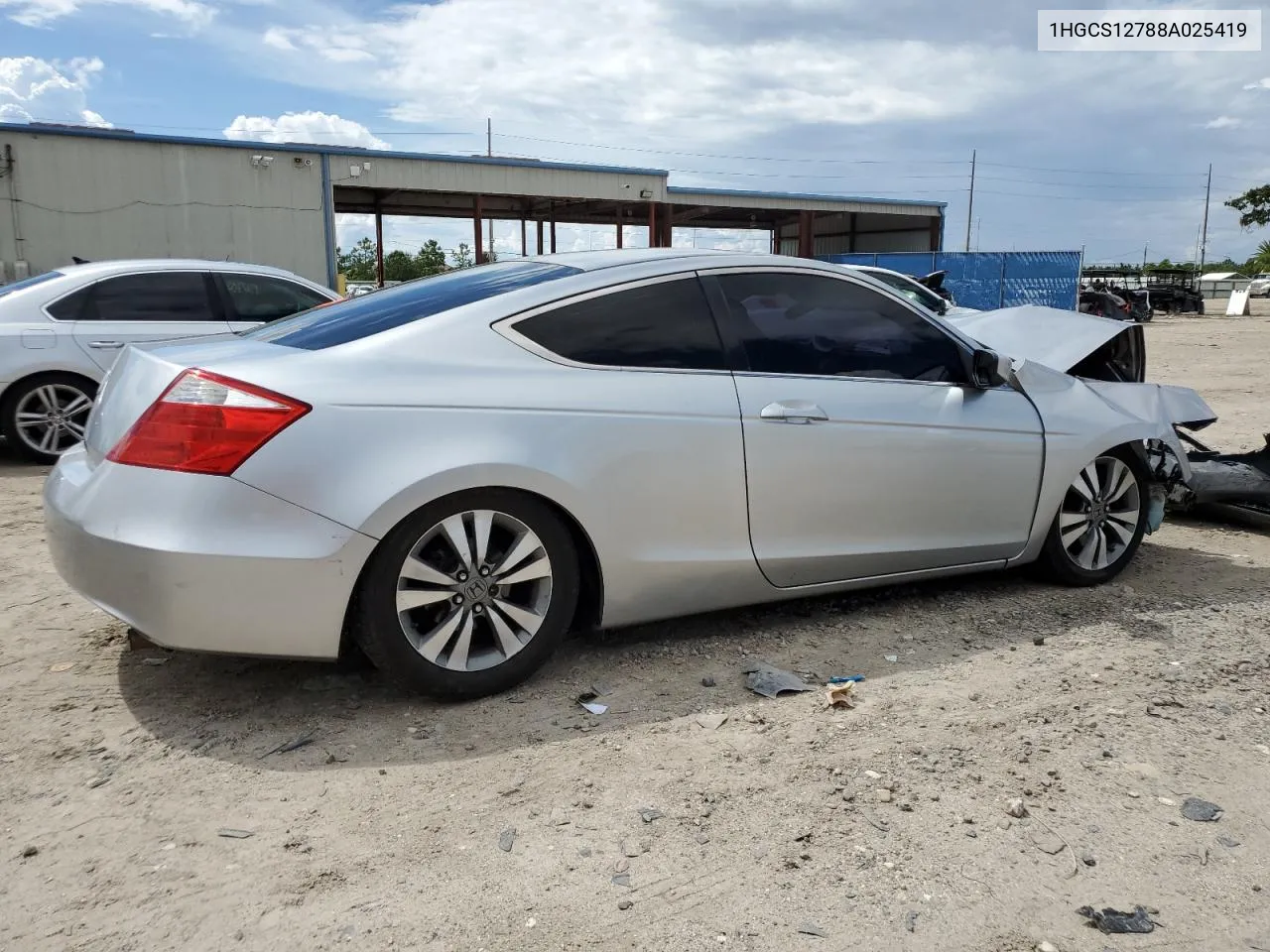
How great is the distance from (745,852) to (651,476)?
4.27ft

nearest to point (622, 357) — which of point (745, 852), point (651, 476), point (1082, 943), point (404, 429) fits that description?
point (651, 476)

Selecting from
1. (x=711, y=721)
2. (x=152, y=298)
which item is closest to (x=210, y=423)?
(x=711, y=721)

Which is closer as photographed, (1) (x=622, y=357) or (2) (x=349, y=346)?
(2) (x=349, y=346)

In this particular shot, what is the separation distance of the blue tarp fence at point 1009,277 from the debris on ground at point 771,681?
24.4m

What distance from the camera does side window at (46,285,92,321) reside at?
291 inches

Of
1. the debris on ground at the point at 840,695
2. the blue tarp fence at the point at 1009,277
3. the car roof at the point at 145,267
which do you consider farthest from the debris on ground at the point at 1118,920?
the blue tarp fence at the point at 1009,277

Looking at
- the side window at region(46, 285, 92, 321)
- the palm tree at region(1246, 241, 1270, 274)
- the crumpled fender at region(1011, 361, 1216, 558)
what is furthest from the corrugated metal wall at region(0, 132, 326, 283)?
the palm tree at region(1246, 241, 1270, 274)

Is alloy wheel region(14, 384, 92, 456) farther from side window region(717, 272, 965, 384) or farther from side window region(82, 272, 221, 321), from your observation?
side window region(717, 272, 965, 384)

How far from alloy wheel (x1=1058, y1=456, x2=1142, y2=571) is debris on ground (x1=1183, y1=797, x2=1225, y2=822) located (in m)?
1.83

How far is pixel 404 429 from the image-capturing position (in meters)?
2.98

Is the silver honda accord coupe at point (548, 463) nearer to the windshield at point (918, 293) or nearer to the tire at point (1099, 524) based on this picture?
the tire at point (1099, 524)

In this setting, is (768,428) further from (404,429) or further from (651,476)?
(404,429)

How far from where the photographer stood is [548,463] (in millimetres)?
3148

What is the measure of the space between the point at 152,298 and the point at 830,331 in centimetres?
591
